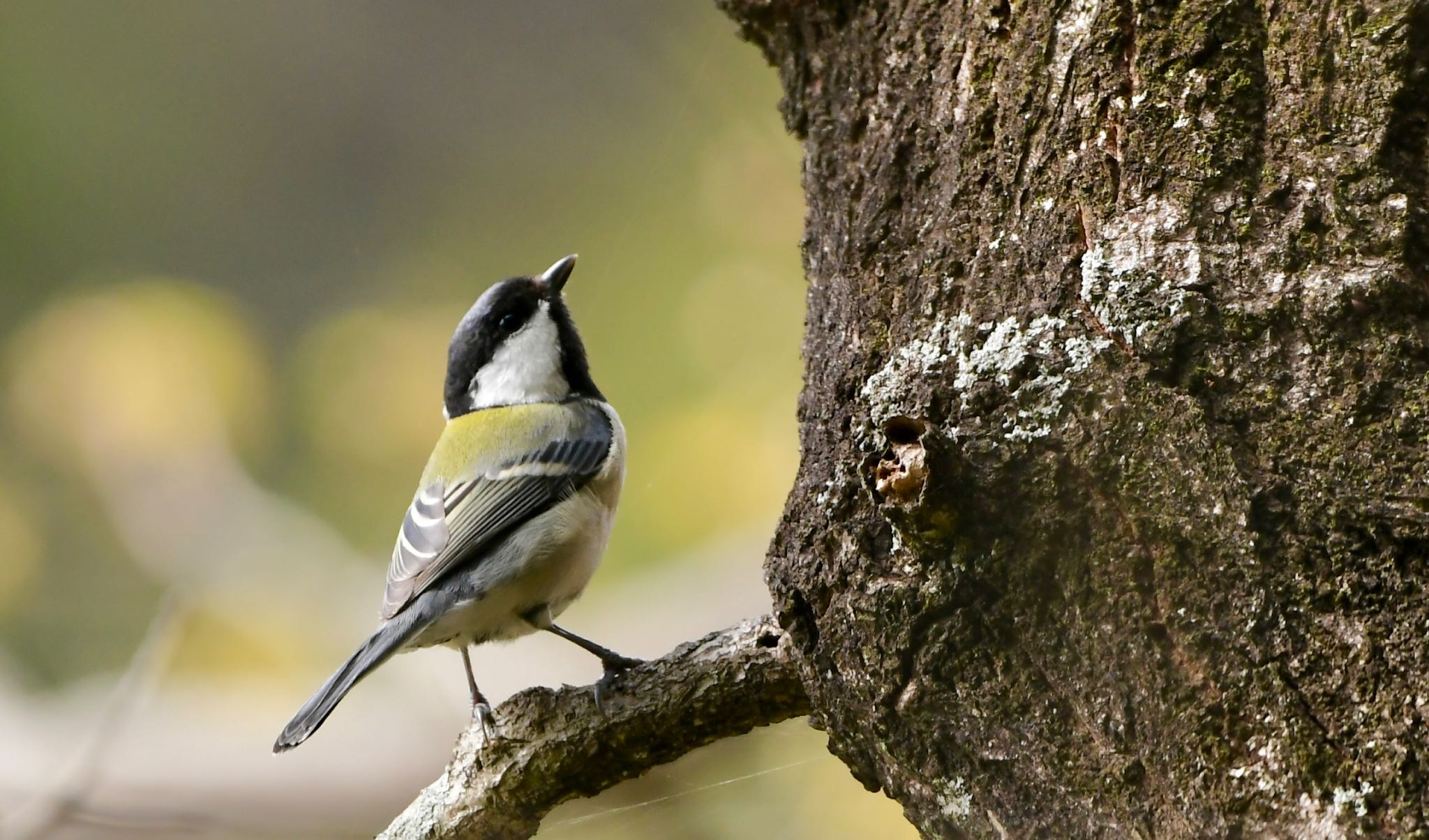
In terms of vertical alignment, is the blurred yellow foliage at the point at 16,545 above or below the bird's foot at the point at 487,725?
above

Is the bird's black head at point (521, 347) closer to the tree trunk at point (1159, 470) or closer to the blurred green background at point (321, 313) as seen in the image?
the blurred green background at point (321, 313)

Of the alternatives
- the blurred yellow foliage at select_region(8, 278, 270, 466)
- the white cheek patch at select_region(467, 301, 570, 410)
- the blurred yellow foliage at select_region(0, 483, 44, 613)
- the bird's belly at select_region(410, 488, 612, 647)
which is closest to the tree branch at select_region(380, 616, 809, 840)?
the bird's belly at select_region(410, 488, 612, 647)

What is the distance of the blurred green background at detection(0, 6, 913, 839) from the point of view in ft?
11.6

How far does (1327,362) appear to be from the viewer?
1004 millimetres

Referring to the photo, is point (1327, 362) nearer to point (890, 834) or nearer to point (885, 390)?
point (885, 390)

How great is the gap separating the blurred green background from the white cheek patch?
91 cm

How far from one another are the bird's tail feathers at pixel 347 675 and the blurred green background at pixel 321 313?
1.55 metres

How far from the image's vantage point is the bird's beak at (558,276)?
8.36 feet

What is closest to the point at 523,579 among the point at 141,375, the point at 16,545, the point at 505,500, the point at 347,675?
the point at 505,500

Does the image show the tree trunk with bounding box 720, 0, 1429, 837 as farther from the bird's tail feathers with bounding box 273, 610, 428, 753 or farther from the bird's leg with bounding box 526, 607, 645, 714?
the bird's tail feathers with bounding box 273, 610, 428, 753

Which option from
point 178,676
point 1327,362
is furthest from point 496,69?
point 1327,362

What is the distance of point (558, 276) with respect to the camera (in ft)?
8.41

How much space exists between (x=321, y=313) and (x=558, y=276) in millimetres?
1964

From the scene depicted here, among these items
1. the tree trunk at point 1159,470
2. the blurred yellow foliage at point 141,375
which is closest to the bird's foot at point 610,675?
the tree trunk at point 1159,470
